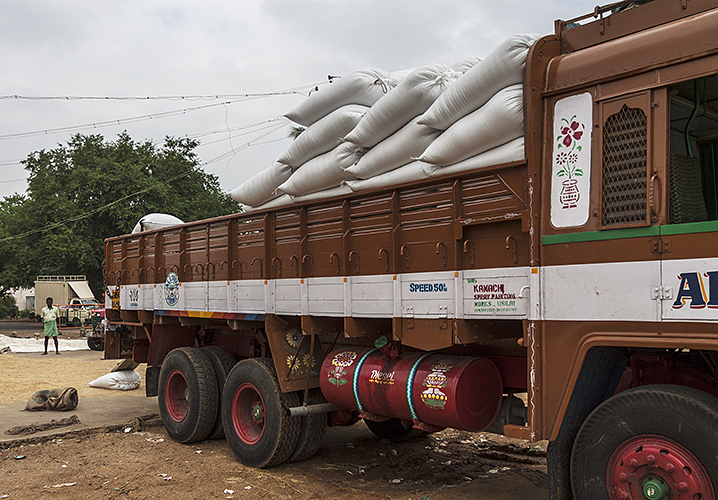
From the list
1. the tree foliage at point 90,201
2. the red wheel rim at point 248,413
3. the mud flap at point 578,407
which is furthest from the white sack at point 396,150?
the tree foliage at point 90,201

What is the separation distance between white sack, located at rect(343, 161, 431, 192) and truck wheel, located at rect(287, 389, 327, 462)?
213 cm

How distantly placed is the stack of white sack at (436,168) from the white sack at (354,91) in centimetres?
85

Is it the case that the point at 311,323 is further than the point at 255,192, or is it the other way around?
the point at 255,192

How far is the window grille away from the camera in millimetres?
3529

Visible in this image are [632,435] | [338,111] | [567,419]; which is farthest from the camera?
[338,111]

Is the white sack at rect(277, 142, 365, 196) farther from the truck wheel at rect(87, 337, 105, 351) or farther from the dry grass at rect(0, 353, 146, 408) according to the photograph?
the truck wheel at rect(87, 337, 105, 351)

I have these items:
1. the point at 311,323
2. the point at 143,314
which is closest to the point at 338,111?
the point at 311,323

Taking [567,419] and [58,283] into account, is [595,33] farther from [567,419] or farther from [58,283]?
[58,283]

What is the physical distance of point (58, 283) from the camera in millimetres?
27938

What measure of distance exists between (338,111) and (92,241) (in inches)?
1136

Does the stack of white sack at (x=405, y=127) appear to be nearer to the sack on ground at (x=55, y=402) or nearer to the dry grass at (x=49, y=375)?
the sack on ground at (x=55, y=402)

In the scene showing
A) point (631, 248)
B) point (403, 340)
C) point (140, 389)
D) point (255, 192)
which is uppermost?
point (255, 192)

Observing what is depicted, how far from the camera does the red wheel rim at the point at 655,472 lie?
3172mm

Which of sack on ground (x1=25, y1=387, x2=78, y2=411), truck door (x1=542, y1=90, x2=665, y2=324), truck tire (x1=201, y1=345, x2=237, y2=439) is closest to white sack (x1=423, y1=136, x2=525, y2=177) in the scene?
truck door (x1=542, y1=90, x2=665, y2=324)
